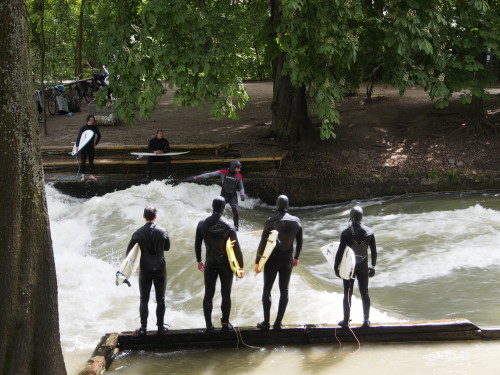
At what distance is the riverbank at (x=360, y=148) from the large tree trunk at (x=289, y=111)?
484 millimetres

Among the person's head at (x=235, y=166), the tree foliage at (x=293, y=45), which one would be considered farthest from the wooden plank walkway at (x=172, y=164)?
the person's head at (x=235, y=166)

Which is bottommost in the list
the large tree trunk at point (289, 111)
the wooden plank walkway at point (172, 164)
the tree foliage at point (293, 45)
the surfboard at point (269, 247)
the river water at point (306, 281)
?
the river water at point (306, 281)

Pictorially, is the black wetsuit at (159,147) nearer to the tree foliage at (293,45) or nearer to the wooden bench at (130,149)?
the wooden bench at (130,149)

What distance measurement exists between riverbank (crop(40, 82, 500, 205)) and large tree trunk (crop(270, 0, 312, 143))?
0.48 metres

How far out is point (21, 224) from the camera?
6.30 meters

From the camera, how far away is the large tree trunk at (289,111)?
768 inches

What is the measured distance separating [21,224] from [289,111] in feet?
46.3

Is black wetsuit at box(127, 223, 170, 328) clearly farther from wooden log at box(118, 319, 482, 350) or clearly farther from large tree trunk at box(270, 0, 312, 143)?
large tree trunk at box(270, 0, 312, 143)

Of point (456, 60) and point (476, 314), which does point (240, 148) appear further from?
point (476, 314)

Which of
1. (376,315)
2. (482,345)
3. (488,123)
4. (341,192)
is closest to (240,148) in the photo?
(341,192)

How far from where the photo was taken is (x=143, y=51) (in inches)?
568

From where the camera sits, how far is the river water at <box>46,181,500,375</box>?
779 cm

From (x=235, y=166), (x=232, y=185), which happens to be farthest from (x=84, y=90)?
(x=235, y=166)

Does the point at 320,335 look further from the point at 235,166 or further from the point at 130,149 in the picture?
the point at 130,149
